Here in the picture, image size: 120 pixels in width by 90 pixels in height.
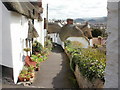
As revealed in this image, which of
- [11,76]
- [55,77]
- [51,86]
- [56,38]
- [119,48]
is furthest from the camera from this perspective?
[56,38]

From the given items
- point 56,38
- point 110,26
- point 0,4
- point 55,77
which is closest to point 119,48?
point 110,26

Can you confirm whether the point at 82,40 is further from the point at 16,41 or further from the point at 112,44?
the point at 112,44

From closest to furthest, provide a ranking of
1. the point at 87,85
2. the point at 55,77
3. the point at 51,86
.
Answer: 1. the point at 87,85
2. the point at 51,86
3. the point at 55,77

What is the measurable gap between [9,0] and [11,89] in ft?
13.2

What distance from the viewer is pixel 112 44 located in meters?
1.35

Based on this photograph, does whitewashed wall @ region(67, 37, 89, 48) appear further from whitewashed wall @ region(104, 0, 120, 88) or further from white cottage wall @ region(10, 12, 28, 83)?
whitewashed wall @ region(104, 0, 120, 88)

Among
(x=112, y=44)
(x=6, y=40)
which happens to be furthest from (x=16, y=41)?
(x=112, y=44)

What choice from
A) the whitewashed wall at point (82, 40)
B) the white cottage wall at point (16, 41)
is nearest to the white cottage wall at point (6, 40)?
the white cottage wall at point (16, 41)

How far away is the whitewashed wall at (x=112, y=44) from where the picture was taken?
1325 millimetres

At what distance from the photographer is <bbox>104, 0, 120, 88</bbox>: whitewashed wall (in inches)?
52.2

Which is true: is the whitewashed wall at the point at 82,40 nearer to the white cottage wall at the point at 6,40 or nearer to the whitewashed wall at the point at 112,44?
the white cottage wall at the point at 6,40

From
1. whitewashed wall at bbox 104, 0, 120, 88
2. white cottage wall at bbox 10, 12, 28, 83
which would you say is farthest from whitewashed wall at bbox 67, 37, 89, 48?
whitewashed wall at bbox 104, 0, 120, 88

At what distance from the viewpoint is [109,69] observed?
1.38m

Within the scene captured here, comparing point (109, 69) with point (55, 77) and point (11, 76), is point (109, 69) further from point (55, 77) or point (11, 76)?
point (55, 77)
